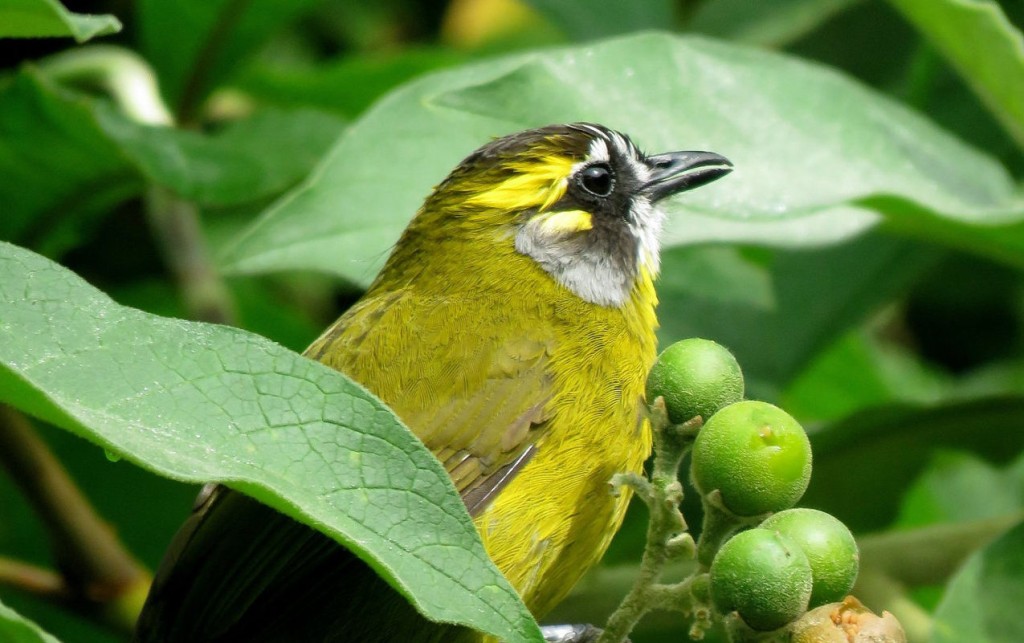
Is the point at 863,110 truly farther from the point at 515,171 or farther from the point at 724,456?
the point at 724,456

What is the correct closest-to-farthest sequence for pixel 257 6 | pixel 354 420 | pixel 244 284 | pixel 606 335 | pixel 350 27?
1. pixel 354 420
2. pixel 606 335
3. pixel 257 6
4. pixel 244 284
5. pixel 350 27

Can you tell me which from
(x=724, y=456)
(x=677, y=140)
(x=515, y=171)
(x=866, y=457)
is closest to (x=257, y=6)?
(x=515, y=171)

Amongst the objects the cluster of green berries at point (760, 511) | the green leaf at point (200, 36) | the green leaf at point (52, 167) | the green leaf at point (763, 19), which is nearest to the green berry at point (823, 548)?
the cluster of green berries at point (760, 511)

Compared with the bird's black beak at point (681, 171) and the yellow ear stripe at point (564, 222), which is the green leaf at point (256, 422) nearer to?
the bird's black beak at point (681, 171)

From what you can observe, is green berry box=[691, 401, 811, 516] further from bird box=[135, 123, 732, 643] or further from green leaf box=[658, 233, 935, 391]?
green leaf box=[658, 233, 935, 391]

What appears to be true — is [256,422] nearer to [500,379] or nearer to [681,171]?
[500,379]
